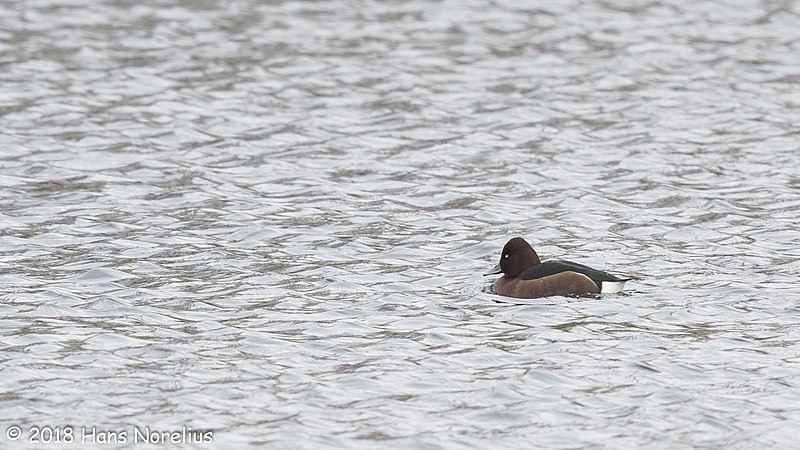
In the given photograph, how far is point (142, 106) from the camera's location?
73.4ft

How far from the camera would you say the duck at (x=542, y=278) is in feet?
46.3

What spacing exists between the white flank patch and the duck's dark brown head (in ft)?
2.72

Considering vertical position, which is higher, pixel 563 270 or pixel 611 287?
pixel 563 270

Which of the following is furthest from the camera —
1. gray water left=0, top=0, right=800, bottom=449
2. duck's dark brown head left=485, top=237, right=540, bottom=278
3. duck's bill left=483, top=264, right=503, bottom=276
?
duck's bill left=483, top=264, right=503, bottom=276

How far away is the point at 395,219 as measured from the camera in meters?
17.2

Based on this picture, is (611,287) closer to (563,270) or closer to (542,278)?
(563,270)

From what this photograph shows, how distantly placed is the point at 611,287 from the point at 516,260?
1.01 m

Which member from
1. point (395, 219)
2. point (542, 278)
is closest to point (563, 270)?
point (542, 278)

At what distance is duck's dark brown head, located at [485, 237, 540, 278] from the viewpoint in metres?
14.5

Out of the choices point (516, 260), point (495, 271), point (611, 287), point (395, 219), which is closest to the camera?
point (611, 287)

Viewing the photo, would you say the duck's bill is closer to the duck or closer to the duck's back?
the duck

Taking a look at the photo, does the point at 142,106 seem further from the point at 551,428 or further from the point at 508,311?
the point at 551,428

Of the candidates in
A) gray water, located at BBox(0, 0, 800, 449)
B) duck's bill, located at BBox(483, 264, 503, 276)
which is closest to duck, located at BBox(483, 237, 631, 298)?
duck's bill, located at BBox(483, 264, 503, 276)

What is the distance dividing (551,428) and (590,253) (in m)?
5.39
